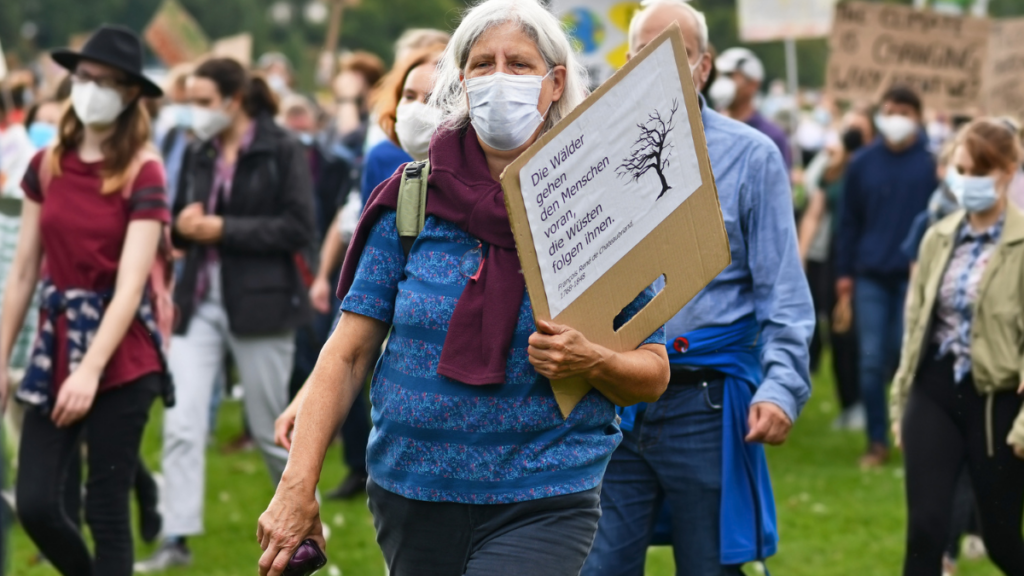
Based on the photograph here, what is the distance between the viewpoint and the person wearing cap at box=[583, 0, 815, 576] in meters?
4.18

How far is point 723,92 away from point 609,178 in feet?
19.9

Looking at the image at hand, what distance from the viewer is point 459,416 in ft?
10.3

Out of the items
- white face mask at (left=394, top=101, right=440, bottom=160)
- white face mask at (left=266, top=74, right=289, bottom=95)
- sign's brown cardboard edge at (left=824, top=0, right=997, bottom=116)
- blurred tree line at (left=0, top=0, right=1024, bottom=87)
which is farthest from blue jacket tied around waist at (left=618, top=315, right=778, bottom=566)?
blurred tree line at (left=0, top=0, right=1024, bottom=87)

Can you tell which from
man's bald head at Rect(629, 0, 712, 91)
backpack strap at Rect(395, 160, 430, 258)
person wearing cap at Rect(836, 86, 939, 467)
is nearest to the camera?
backpack strap at Rect(395, 160, 430, 258)

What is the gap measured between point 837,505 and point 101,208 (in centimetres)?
490

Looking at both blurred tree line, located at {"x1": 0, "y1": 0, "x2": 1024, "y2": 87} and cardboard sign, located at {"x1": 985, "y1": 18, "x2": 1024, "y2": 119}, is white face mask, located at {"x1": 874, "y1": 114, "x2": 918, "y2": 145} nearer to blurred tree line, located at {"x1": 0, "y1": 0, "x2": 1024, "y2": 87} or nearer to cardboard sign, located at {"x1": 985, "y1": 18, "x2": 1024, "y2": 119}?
cardboard sign, located at {"x1": 985, "y1": 18, "x2": 1024, "y2": 119}

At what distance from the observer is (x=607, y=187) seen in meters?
3.13

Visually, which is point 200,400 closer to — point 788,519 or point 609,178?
point 788,519

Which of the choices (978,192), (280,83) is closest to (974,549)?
(978,192)

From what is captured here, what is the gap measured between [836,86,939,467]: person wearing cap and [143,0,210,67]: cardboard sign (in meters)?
8.94

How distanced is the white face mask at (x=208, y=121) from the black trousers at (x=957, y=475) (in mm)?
3564

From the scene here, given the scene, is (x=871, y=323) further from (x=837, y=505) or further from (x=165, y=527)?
(x=165, y=527)

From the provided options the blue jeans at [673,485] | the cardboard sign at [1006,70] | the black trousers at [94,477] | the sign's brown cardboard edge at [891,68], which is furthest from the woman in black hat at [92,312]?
the sign's brown cardboard edge at [891,68]

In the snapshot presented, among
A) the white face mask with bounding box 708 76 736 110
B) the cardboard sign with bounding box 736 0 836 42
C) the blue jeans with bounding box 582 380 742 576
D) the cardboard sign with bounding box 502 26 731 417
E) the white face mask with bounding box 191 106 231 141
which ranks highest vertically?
the cardboard sign with bounding box 502 26 731 417
